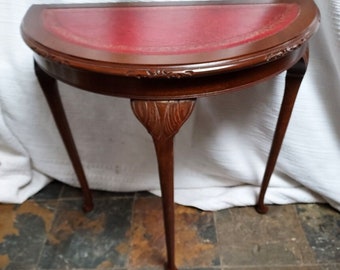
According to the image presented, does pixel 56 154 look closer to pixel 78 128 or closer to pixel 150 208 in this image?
pixel 78 128

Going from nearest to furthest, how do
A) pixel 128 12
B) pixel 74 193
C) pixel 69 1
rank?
pixel 128 12 < pixel 69 1 < pixel 74 193

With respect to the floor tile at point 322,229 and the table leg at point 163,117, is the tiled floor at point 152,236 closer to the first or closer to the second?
the floor tile at point 322,229

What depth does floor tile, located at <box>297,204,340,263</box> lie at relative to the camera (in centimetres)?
98

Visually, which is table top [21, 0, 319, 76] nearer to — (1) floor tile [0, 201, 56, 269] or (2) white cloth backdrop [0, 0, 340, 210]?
(2) white cloth backdrop [0, 0, 340, 210]

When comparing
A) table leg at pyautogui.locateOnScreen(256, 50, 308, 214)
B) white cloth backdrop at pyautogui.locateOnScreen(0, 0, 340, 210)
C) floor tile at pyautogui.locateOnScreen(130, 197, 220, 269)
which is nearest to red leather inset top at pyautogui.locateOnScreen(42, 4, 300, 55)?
table leg at pyautogui.locateOnScreen(256, 50, 308, 214)

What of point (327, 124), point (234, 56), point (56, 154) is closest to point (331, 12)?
point (327, 124)

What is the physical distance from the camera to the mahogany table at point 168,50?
1.77 ft

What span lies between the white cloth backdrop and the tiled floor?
2.2 inches

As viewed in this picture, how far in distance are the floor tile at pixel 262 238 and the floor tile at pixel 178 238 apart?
4cm

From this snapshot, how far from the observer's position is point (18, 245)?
3.42 feet

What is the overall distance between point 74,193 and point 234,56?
0.88m

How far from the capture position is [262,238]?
103cm

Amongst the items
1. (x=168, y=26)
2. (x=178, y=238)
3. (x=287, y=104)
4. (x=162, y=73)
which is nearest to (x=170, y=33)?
(x=168, y=26)

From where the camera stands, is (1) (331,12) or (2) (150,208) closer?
(1) (331,12)
